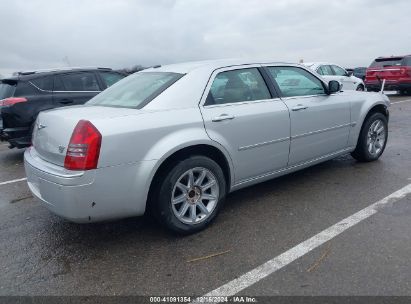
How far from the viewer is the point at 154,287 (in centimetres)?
271

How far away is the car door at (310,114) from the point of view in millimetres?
4273

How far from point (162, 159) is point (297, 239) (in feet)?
4.48

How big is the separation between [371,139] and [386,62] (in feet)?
39.6

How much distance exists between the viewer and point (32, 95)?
668 cm

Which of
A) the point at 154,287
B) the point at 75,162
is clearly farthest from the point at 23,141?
the point at 154,287

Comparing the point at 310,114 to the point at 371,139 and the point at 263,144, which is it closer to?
the point at 263,144

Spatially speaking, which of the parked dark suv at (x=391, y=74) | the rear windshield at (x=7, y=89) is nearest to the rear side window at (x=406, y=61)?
the parked dark suv at (x=391, y=74)

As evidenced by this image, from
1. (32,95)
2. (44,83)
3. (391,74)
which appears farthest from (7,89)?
(391,74)

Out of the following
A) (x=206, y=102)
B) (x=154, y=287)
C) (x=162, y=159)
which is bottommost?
(x=154, y=287)

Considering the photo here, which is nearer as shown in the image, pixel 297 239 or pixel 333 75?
pixel 297 239

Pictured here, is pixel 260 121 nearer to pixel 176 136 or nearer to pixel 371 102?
pixel 176 136

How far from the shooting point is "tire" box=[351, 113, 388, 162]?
5309mm

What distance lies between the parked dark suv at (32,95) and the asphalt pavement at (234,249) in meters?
2.21

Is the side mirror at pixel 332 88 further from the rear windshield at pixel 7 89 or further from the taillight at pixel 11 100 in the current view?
the rear windshield at pixel 7 89
